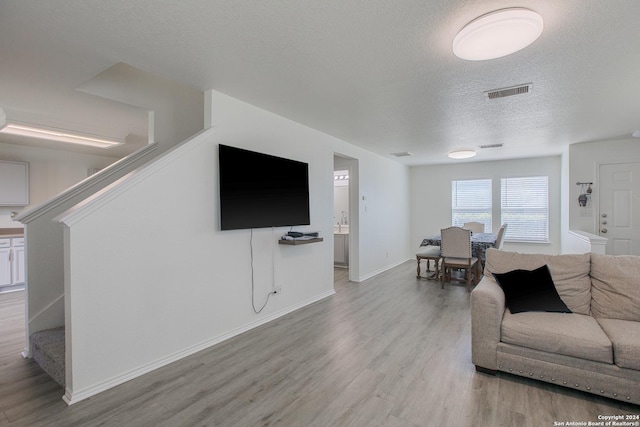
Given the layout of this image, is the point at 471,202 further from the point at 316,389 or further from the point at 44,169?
the point at 44,169

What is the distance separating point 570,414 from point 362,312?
2.26 metres

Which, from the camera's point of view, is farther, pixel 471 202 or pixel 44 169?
pixel 471 202

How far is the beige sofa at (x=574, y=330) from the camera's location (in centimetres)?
→ 200

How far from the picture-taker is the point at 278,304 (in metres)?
3.77

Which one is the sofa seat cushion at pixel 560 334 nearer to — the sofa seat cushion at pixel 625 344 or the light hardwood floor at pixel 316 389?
the sofa seat cushion at pixel 625 344

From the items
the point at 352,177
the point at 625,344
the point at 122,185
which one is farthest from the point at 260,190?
the point at 625,344

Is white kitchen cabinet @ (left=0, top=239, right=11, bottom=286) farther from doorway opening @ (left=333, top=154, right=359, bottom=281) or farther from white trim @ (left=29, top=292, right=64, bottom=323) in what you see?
doorway opening @ (left=333, top=154, right=359, bottom=281)

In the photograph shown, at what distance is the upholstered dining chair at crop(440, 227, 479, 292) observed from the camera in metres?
5.02

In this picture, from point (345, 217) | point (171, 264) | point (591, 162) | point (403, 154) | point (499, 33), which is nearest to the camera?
point (499, 33)

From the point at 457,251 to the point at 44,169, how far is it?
A: 7.62 m

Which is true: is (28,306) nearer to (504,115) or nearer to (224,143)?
(224,143)

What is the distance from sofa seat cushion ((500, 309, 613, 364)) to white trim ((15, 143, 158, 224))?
4134mm

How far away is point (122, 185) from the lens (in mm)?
2363

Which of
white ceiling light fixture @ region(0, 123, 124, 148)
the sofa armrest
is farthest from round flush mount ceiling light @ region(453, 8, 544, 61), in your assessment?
white ceiling light fixture @ region(0, 123, 124, 148)
